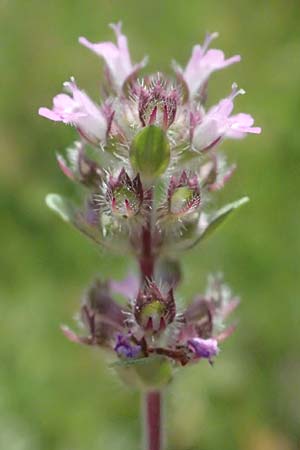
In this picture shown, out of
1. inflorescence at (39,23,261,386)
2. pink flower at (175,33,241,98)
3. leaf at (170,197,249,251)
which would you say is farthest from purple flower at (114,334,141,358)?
pink flower at (175,33,241,98)

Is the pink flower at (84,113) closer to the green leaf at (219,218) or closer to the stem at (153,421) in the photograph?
the green leaf at (219,218)

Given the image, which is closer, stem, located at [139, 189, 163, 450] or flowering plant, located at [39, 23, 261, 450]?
flowering plant, located at [39, 23, 261, 450]

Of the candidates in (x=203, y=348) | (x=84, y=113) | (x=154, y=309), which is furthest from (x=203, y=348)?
(x=84, y=113)

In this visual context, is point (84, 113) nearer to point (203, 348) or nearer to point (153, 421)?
point (203, 348)

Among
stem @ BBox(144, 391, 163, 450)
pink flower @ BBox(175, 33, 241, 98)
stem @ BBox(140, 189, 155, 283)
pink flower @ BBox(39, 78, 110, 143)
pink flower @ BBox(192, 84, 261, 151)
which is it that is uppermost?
pink flower @ BBox(175, 33, 241, 98)

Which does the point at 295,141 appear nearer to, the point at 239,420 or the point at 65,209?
the point at 239,420

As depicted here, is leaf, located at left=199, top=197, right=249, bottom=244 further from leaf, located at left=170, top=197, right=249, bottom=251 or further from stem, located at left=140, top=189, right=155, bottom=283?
stem, located at left=140, top=189, right=155, bottom=283
